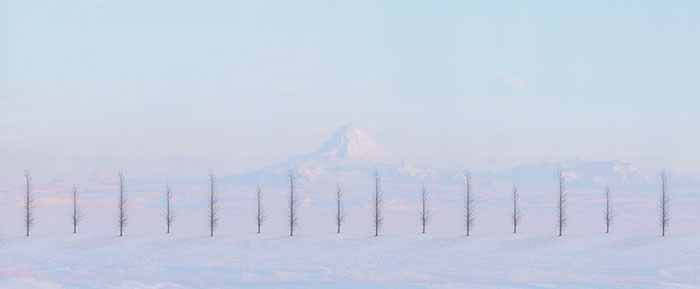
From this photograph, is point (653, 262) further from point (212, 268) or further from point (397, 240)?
point (212, 268)

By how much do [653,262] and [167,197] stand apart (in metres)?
41.5

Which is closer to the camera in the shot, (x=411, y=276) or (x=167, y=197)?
(x=411, y=276)

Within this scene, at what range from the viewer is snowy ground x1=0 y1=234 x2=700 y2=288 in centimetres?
5934

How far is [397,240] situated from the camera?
72375 millimetres

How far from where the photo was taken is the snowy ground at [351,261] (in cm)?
Answer: 5934

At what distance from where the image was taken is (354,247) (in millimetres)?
71562

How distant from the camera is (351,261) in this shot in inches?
2675

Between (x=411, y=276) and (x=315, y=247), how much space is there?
422 inches

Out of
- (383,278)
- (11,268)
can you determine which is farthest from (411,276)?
(11,268)

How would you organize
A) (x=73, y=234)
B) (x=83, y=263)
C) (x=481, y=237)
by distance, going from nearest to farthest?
(x=83, y=263) → (x=481, y=237) → (x=73, y=234)

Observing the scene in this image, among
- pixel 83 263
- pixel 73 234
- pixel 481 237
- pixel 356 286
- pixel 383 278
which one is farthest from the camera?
pixel 73 234

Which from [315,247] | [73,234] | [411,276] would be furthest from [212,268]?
[73,234]

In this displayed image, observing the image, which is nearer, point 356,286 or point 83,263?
point 356,286

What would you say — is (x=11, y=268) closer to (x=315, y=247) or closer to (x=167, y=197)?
(x=167, y=197)
